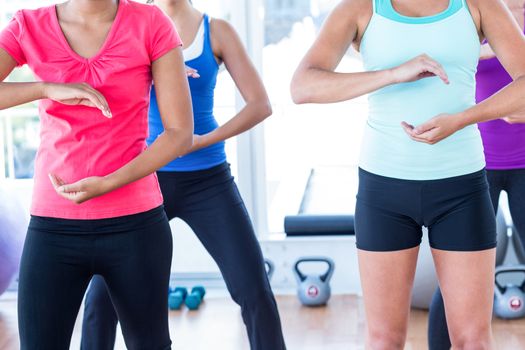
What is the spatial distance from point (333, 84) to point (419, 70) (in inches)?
9.2

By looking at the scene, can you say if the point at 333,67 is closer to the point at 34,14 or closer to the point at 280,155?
the point at 34,14

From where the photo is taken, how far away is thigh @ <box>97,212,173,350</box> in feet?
6.33

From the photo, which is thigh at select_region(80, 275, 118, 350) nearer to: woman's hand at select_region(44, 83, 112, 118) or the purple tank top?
woman's hand at select_region(44, 83, 112, 118)

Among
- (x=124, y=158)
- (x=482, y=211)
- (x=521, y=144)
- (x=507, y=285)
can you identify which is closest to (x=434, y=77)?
(x=482, y=211)

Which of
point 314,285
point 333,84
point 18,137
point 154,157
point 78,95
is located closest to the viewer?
point 78,95

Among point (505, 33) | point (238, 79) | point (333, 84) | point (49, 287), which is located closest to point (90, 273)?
point (49, 287)

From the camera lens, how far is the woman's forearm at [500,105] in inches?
76.8

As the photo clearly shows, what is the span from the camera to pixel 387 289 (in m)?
2.07

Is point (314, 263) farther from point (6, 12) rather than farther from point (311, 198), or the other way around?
point (6, 12)

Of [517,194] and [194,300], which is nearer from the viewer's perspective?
[517,194]

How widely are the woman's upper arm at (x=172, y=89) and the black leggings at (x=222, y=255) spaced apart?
2.16ft

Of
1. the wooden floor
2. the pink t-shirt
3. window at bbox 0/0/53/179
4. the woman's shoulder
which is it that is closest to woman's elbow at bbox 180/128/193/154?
the pink t-shirt

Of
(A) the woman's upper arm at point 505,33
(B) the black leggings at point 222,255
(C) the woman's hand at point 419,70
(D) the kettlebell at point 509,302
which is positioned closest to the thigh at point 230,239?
(B) the black leggings at point 222,255

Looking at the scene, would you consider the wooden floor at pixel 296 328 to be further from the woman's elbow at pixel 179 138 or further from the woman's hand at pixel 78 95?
the woman's hand at pixel 78 95
